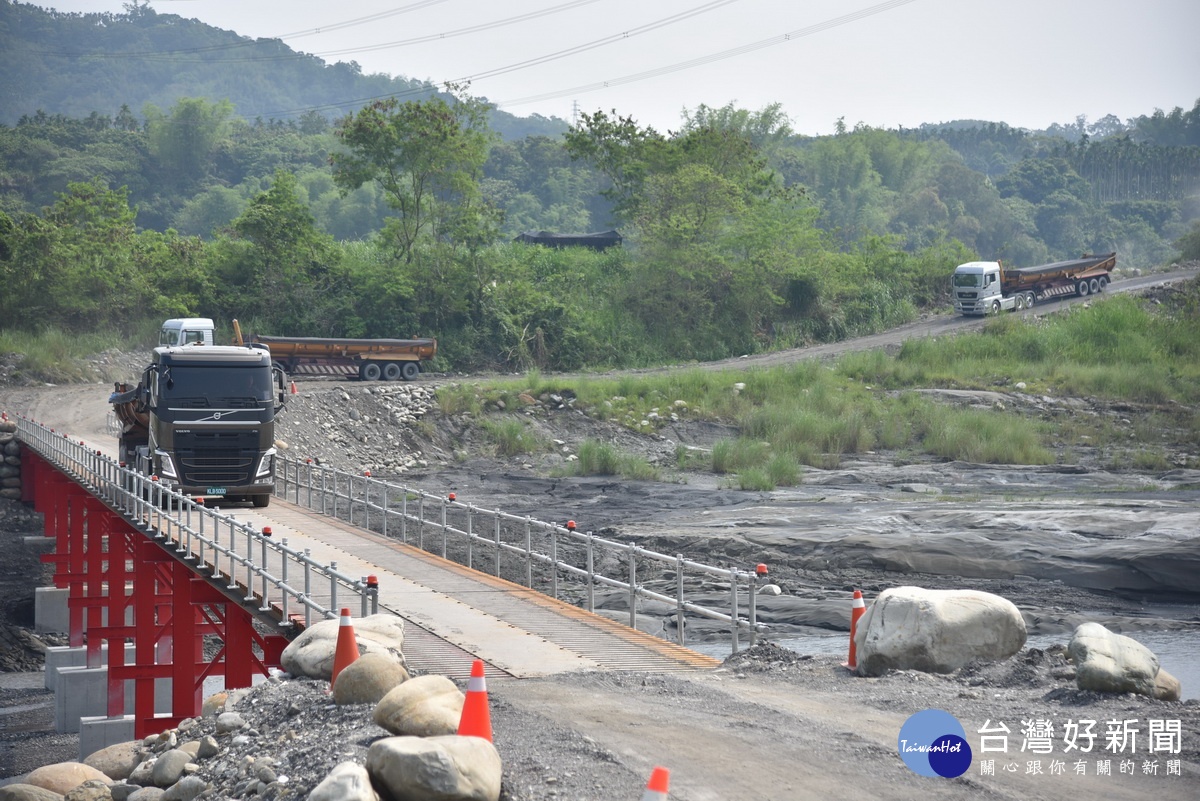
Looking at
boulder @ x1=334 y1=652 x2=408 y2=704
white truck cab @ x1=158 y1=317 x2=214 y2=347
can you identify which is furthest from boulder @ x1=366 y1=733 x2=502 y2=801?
white truck cab @ x1=158 y1=317 x2=214 y2=347

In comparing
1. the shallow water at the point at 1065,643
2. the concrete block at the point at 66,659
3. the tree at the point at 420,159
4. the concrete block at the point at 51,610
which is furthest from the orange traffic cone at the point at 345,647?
the tree at the point at 420,159

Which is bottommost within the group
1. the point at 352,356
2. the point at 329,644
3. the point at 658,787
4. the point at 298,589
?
the point at 298,589

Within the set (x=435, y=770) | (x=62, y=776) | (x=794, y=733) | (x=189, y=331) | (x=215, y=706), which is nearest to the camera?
(x=435, y=770)

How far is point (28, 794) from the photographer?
701 inches

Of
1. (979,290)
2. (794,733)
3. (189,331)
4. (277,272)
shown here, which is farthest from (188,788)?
(979,290)

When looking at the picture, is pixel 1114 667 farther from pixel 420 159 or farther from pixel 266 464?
pixel 420 159

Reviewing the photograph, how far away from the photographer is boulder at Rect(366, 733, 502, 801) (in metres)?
8.76

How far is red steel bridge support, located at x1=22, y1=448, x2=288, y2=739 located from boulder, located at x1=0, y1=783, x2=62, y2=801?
8.58 ft

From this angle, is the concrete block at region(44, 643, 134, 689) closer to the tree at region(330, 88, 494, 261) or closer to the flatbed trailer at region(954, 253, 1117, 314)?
the tree at region(330, 88, 494, 261)

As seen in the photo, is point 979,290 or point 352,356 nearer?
point 352,356

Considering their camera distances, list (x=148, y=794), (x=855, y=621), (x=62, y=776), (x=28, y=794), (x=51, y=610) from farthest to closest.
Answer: (x=51, y=610)
(x=62, y=776)
(x=28, y=794)
(x=855, y=621)
(x=148, y=794)

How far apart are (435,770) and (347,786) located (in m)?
0.61

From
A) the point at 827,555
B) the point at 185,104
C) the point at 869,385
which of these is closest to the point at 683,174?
the point at 869,385

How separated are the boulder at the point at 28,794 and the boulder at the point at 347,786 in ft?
34.0
